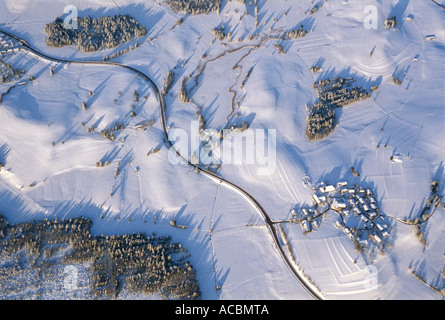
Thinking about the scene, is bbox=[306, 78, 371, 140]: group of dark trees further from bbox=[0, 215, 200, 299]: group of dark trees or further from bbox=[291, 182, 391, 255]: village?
bbox=[0, 215, 200, 299]: group of dark trees

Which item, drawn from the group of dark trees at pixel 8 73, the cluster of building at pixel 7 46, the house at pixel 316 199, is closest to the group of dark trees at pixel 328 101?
the house at pixel 316 199

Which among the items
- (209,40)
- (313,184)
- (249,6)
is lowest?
(313,184)

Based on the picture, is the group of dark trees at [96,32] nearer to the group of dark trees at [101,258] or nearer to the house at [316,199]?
the group of dark trees at [101,258]

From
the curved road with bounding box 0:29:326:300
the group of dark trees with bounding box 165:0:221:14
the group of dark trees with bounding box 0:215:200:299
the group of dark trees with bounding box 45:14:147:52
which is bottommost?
the group of dark trees with bounding box 0:215:200:299

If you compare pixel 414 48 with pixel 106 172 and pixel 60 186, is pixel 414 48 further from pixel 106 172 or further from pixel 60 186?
pixel 60 186

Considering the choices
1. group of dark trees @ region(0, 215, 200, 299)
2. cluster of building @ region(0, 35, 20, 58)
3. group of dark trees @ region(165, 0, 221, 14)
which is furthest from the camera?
group of dark trees @ region(165, 0, 221, 14)

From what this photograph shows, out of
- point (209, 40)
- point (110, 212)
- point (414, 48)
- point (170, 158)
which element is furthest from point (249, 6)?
point (110, 212)

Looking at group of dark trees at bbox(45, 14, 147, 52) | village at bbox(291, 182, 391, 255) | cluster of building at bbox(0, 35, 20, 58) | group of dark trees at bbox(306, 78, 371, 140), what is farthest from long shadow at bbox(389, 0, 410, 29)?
cluster of building at bbox(0, 35, 20, 58)
